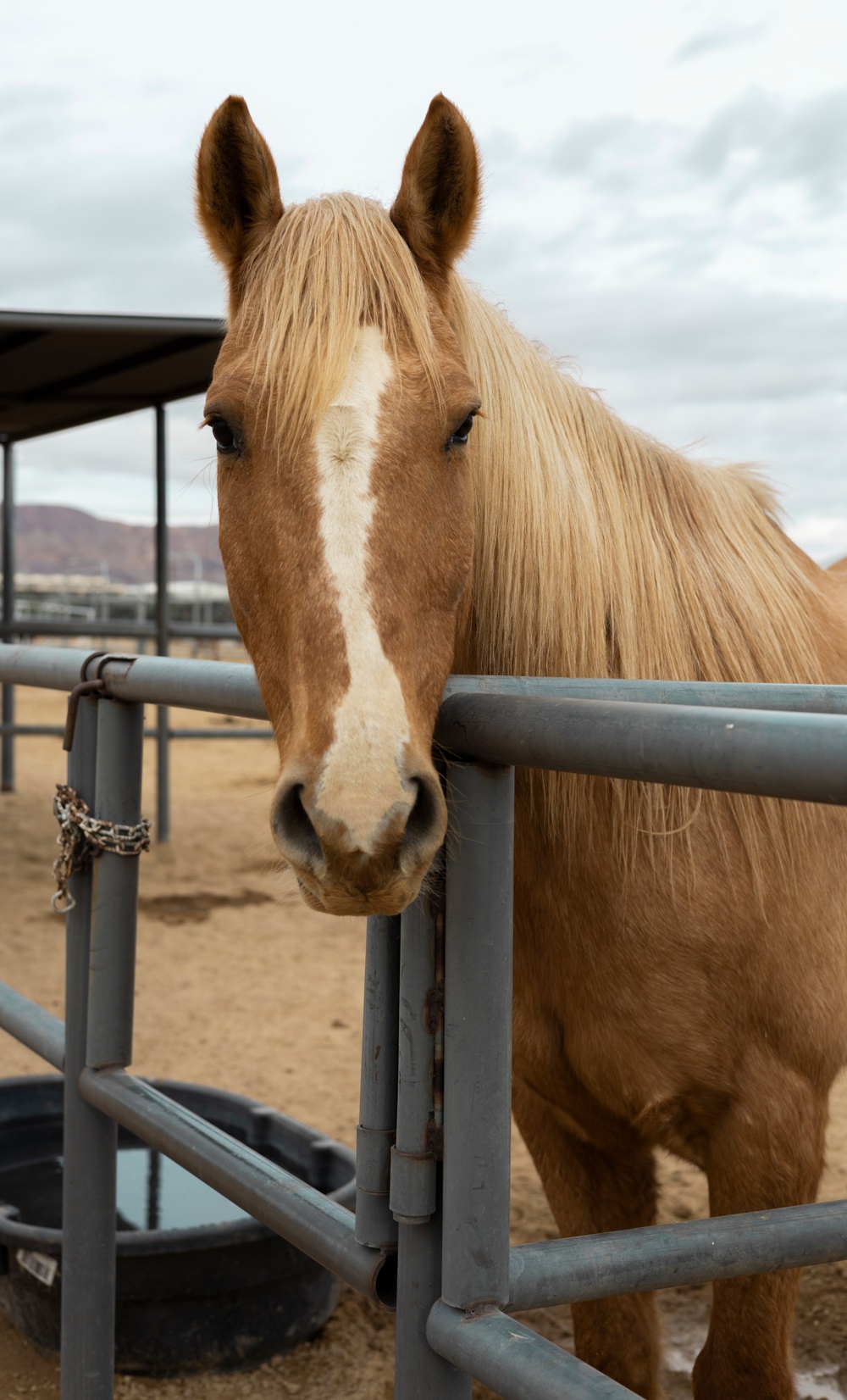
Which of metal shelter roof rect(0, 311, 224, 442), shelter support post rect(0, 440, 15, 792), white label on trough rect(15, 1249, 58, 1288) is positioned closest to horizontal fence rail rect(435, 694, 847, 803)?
white label on trough rect(15, 1249, 58, 1288)

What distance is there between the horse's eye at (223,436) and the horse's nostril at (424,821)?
1.98ft

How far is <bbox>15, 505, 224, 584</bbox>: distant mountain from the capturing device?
14575 centimetres

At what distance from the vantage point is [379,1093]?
117 cm

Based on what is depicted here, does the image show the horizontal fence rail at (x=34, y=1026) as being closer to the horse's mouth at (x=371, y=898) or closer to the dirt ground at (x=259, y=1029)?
the dirt ground at (x=259, y=1029)

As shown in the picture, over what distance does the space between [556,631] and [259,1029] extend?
344 cm

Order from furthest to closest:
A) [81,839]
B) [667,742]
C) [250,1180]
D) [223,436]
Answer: [81,839] < [223,436] < [250,1180] < [667,742]

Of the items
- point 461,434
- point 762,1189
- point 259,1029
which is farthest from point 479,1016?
point 259,1029

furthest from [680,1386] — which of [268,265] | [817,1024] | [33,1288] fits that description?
[268,265]

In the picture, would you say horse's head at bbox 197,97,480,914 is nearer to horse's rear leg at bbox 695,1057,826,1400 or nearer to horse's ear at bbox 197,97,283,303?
horse's ear at bbox 197,97,283,303

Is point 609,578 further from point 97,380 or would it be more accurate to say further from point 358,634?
point 97,380

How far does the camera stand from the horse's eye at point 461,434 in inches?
55.1

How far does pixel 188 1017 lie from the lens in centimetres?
475

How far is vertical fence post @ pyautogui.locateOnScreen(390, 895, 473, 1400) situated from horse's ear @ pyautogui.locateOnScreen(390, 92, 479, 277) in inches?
38.7

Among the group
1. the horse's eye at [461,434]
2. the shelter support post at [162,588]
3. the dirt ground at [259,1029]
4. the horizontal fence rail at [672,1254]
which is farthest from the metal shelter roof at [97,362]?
the horizontal fence rail at [672,1254]
